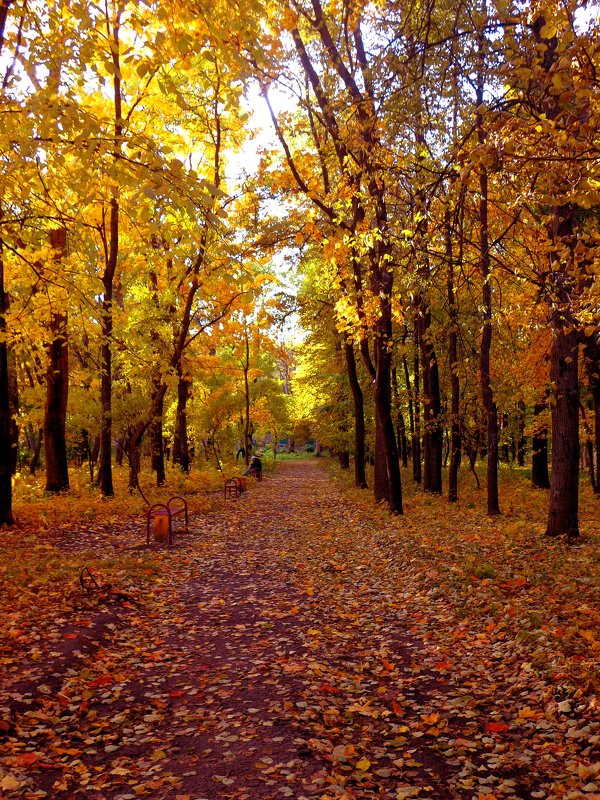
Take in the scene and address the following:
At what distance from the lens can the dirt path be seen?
4.04 m

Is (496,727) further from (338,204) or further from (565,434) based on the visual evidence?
(338,204)

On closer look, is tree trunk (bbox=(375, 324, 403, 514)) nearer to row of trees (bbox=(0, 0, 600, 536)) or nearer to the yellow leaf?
row of trees (bbox=(0, 0, 600, 536))

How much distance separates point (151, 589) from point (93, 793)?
200 inches

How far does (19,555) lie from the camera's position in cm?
994

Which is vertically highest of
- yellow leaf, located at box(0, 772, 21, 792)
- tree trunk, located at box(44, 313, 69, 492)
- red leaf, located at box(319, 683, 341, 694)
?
tree trunk, located at box(44, 313, 69, 492)

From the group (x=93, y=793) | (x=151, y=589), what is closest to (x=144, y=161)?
(x=93, y=793)

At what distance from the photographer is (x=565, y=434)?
33.7 feet

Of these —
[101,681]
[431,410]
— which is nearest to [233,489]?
[431,410]

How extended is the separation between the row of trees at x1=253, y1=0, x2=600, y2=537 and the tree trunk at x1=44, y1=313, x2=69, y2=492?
309 inches

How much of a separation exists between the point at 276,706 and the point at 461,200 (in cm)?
564

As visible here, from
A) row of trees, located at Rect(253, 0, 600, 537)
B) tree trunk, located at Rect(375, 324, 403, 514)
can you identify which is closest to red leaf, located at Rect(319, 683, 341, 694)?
row of trees, located at Rect(253, 0, 600, 537)

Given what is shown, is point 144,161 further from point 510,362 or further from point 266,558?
point 510,362

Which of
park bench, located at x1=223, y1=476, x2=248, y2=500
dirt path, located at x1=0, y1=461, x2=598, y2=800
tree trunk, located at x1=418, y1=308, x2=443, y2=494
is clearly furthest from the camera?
park bench, located at x1=223, y1=476, x2=248, y2=500

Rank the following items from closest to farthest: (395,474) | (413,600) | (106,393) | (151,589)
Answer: (413,600)
(151,589)
(395,474)
(106,393)
